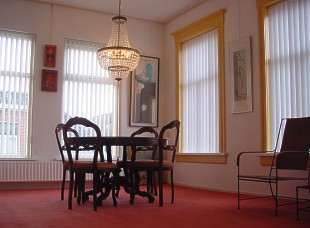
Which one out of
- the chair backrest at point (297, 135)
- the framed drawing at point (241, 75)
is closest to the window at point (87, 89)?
the framed drawing at point (241, 75)

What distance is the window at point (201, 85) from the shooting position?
6.37 meters

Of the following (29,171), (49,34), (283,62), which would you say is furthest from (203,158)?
(49,34)

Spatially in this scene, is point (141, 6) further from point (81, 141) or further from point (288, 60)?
point (81, 141)

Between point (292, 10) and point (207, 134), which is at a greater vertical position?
point (292, 10)

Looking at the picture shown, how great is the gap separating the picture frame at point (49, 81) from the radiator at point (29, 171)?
4.35 ft

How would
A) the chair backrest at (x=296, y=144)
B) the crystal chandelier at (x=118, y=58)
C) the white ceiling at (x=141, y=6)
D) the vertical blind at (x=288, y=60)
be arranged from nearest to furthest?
the chair backrest at (x=296, y=144), the vertical blind at (x=288, y=60), the crystal chandelier at (x=118, y=58), the white ceiling at (x=141, y=6)

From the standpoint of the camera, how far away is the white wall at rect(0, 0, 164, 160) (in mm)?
6707

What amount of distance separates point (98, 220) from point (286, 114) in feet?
9.77

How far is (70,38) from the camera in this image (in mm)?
7141

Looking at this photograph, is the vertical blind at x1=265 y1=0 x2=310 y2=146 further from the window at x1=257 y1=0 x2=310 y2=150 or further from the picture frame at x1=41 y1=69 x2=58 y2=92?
the picture frame at x1=41 y1=69 x2=58 y2=92

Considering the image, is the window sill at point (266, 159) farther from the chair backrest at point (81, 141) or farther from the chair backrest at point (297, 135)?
the chair backrest at point (81, 141)

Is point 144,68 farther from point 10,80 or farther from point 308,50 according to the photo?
point 308,50

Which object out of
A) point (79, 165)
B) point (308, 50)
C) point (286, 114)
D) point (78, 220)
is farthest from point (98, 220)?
point (308, 50)

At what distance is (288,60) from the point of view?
5.10m
